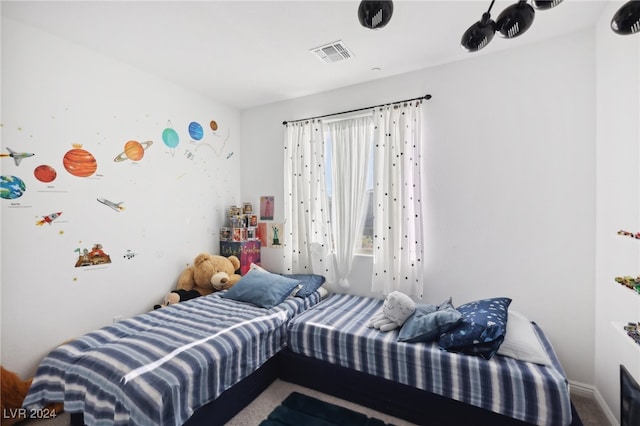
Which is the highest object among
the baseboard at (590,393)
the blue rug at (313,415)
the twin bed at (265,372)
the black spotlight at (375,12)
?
the black spotlight at (375,12)

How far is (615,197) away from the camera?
177cm

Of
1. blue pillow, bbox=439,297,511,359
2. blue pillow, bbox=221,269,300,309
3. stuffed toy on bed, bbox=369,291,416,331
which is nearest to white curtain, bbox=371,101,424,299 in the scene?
stuffed toy on bed, bbox=369,291,416,331

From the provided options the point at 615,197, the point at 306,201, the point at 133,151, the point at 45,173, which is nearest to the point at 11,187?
the point at 45,173

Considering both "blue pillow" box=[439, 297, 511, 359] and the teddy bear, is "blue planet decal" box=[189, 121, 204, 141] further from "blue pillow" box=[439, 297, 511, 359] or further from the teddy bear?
"blue pillow" box=[439, 297, 511, 359]

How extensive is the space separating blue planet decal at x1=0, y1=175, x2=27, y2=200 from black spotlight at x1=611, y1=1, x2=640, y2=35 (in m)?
3.37

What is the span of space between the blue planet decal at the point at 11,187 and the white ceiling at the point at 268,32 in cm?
107

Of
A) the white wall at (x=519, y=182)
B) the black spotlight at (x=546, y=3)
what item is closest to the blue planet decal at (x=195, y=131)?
the white wall at (x=519, y=182)

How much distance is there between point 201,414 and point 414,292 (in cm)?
188

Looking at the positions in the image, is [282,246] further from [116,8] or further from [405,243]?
[116,8]

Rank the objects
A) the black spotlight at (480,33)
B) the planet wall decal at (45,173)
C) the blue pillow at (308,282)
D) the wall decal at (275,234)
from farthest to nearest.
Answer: the wall decal at (275,234) → the blue pillow at (308,282) → the planet wall decal at (45,173) → the black spotlight at (480,33)

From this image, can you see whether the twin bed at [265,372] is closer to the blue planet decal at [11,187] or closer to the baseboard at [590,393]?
the baseboard at [590,393]

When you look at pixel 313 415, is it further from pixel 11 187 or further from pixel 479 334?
pixel 11 187

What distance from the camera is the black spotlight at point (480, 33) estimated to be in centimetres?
133

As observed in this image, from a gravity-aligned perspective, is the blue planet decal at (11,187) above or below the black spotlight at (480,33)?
below
